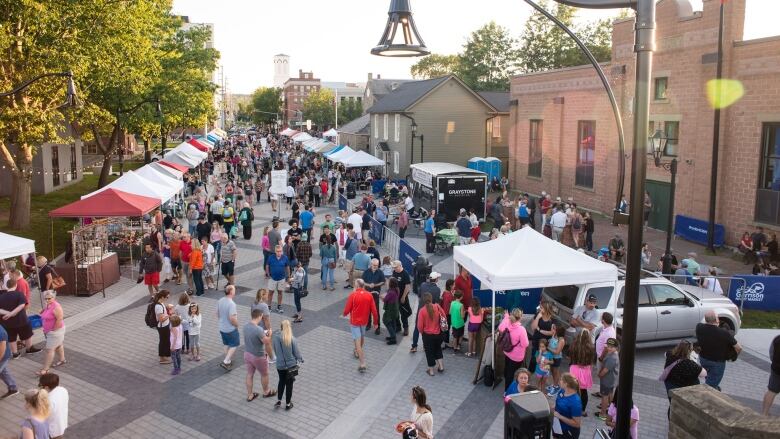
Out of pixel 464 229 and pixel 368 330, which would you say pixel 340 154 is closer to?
pixel 464 229

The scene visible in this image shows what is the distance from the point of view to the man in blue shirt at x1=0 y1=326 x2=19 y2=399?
926cm

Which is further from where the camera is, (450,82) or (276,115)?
(276,115)

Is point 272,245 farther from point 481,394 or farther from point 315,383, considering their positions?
point 481,394

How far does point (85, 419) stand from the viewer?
920 centimetres

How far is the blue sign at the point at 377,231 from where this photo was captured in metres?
22.2

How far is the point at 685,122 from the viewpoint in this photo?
24.1m

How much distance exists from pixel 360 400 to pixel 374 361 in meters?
1.72

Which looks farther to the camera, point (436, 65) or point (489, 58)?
point (436, 65)

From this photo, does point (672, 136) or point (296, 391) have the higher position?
→ point (672, 136)

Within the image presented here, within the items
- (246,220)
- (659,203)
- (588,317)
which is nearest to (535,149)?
(659,203)

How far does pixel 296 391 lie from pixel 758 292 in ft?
39.0

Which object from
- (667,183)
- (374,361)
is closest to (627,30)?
(667,183)

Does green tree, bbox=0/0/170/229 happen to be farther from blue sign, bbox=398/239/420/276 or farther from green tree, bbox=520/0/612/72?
green tree, bbox=520/0/612/72

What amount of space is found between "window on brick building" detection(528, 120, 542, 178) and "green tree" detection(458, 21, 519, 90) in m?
31.3
